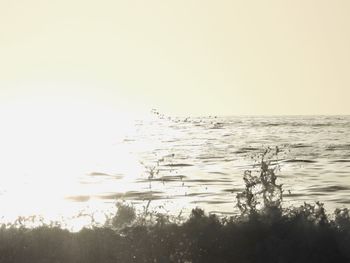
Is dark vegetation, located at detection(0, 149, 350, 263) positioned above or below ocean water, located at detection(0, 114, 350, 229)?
below

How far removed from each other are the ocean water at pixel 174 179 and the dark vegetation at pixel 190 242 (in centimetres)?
127

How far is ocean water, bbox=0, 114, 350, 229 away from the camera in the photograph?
1970cm

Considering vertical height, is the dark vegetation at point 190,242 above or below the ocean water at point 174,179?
below

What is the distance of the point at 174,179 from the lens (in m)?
25.5

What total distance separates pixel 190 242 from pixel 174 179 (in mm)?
11707

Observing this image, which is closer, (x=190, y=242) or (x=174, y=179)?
(x=190, y=242)

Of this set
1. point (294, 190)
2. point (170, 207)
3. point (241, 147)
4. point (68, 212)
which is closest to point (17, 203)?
point (68, 212)

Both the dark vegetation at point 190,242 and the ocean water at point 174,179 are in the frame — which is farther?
the ocean water at point 174,179

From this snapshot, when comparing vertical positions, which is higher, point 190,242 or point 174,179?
point 174,179

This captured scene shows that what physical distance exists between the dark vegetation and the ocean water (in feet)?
4.15

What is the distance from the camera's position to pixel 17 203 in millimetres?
19938

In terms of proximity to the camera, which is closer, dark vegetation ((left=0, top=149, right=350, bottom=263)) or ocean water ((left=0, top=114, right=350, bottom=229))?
dark vegetation ((left=0, top=149, right=350, bottom=263))

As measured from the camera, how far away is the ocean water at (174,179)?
19703 mm

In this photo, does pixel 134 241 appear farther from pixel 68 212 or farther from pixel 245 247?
pixel 68 212
